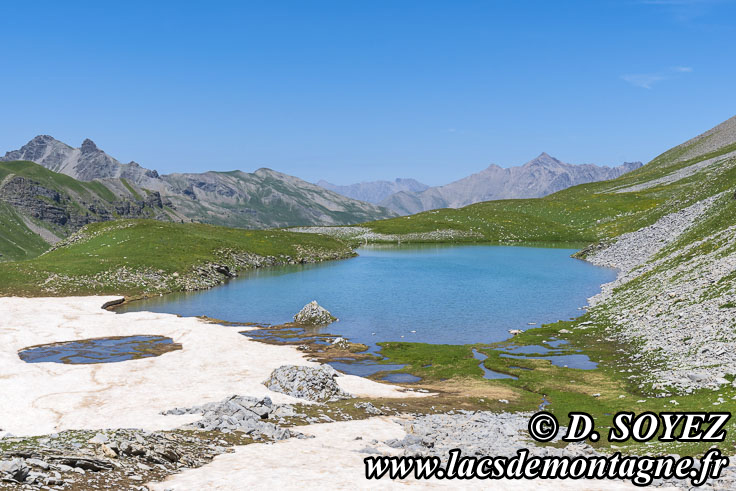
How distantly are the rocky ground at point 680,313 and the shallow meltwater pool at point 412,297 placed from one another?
290 inches

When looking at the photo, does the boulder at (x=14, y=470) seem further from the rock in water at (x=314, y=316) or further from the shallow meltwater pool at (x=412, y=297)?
the rock in water at (x=314, y=316)

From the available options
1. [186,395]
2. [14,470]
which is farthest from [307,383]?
[14,470]

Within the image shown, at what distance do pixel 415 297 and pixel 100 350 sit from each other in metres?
45.2

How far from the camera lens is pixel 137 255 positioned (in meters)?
109

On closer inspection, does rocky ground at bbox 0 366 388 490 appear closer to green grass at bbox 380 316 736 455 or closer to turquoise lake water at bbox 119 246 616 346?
green grass at bbox 380 316 736 455

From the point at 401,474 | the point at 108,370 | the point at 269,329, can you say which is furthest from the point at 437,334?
the point at 401,474

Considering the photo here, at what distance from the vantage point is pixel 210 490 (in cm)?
2044

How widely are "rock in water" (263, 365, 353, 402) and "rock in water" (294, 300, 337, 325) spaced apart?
2572 centimetres

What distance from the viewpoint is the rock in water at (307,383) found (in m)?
38.2

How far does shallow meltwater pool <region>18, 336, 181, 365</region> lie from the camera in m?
48.9

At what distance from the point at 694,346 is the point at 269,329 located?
145 feet

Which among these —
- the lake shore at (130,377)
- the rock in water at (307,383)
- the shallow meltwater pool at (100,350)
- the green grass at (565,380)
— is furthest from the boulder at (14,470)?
the shallow meltwater pool at (100,350)

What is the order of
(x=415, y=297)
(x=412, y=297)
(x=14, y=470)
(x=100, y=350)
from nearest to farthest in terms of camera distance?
(x=14, y=470) < (x=100, y=350) < (x=415, y=297) < (x=412, y=297)

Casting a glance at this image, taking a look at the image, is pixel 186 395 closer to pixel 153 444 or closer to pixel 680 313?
pixel 153 444
